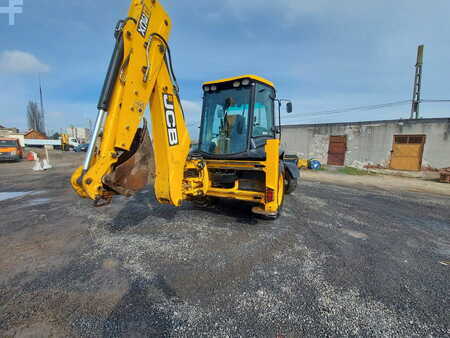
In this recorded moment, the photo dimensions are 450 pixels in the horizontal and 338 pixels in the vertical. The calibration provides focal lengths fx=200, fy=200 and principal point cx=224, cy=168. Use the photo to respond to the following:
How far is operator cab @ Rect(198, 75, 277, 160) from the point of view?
3709 millimetres

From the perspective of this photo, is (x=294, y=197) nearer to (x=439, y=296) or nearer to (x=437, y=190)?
(x=439, y=296)

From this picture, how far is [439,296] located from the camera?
2051 mm

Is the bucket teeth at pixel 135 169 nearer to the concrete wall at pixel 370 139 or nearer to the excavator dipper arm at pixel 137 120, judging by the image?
the excavator dipper arm at pixel 137 120

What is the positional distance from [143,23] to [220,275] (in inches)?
118

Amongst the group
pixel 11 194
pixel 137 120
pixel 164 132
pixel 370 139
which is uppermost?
pixel 370 139

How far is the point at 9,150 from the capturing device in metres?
14.0

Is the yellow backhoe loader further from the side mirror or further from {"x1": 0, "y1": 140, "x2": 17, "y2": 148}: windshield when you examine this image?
{"x1": 0, "y1": 140, "x2": 17, "y2": 148}: windshield

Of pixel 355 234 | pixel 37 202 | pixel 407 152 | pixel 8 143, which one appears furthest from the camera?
pixel 8 143

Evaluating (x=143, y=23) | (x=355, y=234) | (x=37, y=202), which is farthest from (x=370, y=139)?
(x=37, y=202)

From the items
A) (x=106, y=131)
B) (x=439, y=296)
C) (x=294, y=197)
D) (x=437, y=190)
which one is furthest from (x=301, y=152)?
(x=106, y=131)

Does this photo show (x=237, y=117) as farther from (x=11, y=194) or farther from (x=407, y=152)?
(x=407, y=152)

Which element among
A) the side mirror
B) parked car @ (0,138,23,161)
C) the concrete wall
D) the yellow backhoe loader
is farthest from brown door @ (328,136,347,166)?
parked car @ (0,138,23,161)

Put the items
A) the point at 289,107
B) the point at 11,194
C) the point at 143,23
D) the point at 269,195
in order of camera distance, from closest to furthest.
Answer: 1. the point at 143,23
2. the point at 269,195
3. the point at 289,107
4. the point at 11,194

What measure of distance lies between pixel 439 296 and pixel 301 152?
1494 cm
